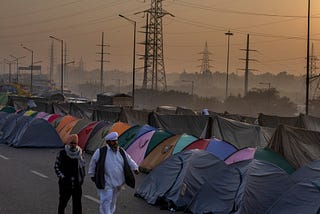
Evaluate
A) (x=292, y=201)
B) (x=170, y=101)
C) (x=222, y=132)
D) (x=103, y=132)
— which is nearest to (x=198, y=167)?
(x=292, y=201)

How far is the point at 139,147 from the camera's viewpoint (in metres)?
18.1

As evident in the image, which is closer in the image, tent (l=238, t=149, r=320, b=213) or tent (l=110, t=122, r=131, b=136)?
tent (l=238, t=149, r=320, b=213)

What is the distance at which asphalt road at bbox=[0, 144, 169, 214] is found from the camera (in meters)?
11.0

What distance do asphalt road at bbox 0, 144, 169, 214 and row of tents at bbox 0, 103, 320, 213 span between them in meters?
0.53

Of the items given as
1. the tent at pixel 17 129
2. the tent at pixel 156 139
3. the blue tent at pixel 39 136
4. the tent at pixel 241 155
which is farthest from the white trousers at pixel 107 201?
the tent at pixel 17 129

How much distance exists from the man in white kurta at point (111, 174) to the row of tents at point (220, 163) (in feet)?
8.00

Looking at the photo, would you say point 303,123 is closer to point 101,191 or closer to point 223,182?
point 223,182

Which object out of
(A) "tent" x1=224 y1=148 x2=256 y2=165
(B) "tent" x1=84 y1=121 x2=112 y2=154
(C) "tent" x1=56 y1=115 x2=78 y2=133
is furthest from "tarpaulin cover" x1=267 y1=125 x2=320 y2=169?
(C) "tent" x1=56 y1=115 x2=78 y2=133

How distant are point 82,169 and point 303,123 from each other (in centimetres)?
1591

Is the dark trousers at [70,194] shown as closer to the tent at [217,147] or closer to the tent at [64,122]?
the tent at [217,147]

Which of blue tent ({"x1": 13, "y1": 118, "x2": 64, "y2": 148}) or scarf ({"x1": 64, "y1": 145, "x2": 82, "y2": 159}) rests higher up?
scarf ({"x1": 64, "y1": 145, "x2": 82, "y2": 159})

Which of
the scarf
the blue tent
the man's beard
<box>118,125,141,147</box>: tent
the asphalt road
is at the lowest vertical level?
the asphalt road

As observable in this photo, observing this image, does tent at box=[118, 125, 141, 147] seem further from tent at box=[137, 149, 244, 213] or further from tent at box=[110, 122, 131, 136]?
tent at box=[137, 149, 244, 213]

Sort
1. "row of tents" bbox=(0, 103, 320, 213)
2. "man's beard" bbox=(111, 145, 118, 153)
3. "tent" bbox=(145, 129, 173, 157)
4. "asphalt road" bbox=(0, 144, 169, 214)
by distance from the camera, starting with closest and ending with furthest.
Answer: "man's beard" bbox=(111, 145, 118, 153), "row of tents" bbox=(0, 103, 320, 213), "asphalt road" bbox=(0, 144, 169, 214), "tent" bbox=(145, 129, 173, 157)
